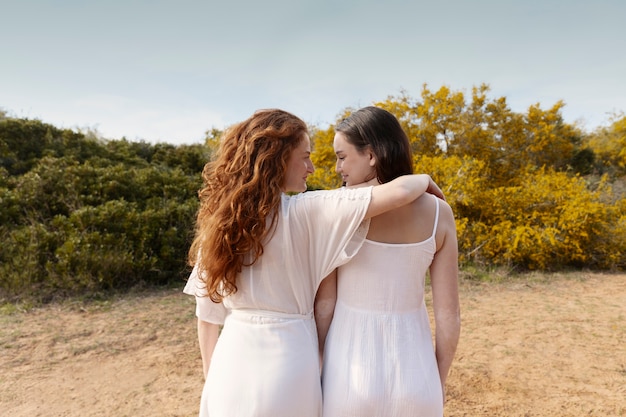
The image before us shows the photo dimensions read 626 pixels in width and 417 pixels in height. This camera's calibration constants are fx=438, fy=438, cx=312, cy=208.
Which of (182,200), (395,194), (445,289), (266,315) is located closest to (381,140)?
(395,194)

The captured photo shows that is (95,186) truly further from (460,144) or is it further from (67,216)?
(460,144)

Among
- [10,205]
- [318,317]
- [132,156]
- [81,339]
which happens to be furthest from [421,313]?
[132,156]

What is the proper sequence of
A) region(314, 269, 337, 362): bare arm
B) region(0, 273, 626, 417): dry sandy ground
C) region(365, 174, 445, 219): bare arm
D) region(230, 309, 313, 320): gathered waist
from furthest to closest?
region(0, 273, 626, 417): dry sandy ground → region(314, 269, 337, 362): bare arm → region(230, 309, 313, 320): gathered waist → region(365, 174, 445, 219): bare arm

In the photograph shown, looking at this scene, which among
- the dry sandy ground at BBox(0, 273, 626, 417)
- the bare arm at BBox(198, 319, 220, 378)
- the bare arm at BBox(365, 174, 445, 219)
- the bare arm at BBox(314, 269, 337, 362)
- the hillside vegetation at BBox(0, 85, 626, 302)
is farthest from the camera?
Answer: the hillside vegetation at BBox(0, 85, 626, 302)

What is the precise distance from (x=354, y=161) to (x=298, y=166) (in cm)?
21

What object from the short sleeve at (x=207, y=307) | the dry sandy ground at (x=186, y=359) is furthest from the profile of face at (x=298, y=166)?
the dry sandy ground at (x=186, y=359)

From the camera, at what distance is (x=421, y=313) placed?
1.50 metres

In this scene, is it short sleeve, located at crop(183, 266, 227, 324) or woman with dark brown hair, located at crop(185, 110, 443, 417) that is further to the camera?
short sleeve, located at crop(183, 266, 227, 324)

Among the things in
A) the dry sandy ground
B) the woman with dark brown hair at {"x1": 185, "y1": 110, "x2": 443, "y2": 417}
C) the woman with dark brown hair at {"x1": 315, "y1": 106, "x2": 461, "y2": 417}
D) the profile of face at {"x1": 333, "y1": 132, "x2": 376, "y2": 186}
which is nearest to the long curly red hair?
the woman with dark brown hair at {"x1": 185, "y1": 110, "x2": 443, "y2": 417}

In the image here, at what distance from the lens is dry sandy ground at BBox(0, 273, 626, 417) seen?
3.26m

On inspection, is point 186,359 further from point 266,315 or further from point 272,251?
point 272,251

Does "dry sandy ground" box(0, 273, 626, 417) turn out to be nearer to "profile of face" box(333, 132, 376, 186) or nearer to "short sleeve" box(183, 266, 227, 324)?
"short sleeve" box(183, 266, 227, 324)

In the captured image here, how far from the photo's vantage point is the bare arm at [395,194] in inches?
50.6

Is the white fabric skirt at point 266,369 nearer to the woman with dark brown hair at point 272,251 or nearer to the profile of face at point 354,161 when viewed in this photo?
the woman with dark brown hair at point 272,251
